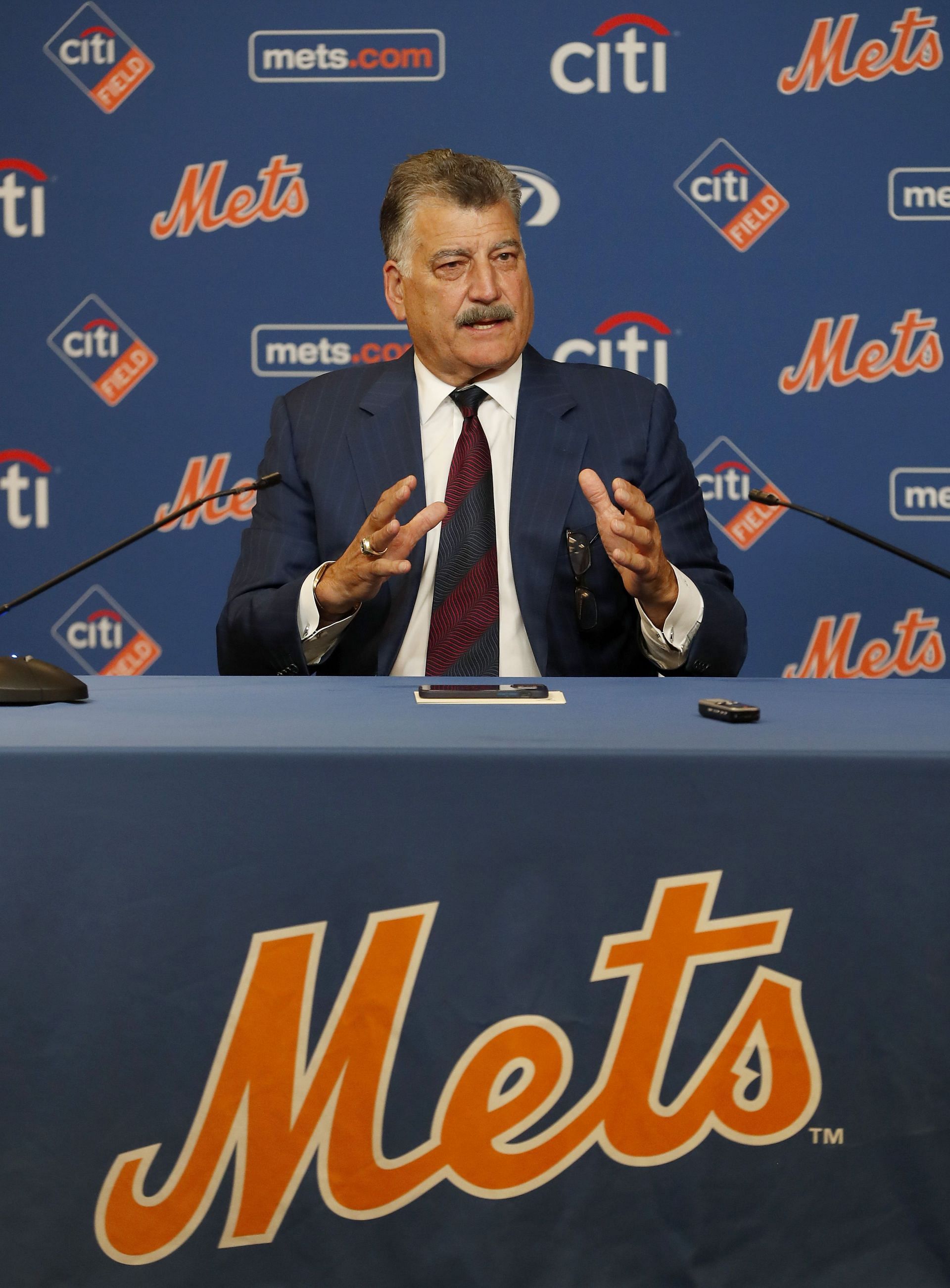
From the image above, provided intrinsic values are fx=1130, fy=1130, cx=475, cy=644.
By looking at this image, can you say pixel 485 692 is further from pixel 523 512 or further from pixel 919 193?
pixel 919 193

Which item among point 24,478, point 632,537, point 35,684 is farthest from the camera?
point 24,478

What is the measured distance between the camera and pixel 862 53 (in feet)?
8.93

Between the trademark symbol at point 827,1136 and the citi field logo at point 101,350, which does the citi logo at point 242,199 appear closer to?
the citi field logo at point 101,350

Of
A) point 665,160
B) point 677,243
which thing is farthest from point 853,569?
point 665,160

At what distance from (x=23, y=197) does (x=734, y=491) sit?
1.90 meters

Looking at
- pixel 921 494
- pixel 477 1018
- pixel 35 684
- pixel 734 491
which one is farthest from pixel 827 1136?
pixel 921 494

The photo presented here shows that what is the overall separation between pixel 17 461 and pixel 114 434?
252mm

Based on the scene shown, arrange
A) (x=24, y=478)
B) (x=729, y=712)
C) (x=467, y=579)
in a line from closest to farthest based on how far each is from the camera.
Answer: (x=729, y=712)
(x=467, y=579)
(x=24, y=478)

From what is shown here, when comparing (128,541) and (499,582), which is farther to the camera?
(499,582)

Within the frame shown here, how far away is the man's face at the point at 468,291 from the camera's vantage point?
185 centimetres

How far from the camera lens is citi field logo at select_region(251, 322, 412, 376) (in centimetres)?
278

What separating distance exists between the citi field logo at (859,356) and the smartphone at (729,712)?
204 centimetres

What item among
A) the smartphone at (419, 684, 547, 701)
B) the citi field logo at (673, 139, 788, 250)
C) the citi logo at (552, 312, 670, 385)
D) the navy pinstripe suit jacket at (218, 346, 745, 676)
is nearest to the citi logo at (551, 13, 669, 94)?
the citi field logo at (673, 139, 788, 250)

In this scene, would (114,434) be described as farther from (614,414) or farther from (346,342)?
(614,414)
